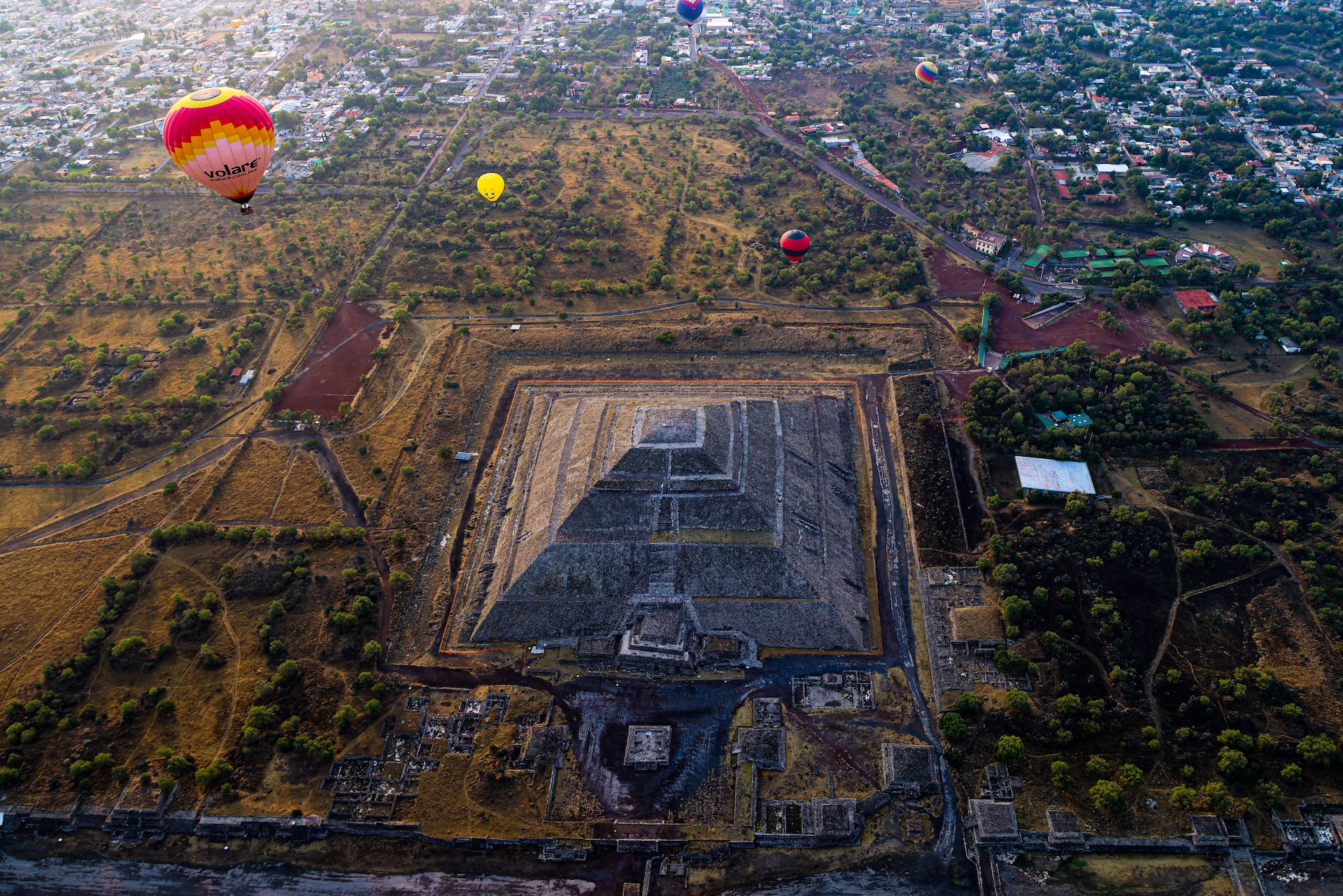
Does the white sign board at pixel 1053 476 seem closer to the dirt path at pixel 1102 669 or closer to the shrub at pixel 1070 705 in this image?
the dirt path at pixel 1102 669

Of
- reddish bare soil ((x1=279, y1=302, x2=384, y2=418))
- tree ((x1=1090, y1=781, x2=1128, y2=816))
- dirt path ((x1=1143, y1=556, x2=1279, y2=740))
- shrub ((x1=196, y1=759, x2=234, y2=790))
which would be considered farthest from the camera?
reddish bare soil ((x1=279, y1=302, x2=384, y2=418))

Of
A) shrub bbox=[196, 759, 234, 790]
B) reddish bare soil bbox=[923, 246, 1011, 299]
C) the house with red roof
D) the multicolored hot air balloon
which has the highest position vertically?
the multicolored hot air balloon

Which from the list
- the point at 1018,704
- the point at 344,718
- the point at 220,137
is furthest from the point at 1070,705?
the point at 220,137

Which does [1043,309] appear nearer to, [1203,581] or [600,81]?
[1203,581]

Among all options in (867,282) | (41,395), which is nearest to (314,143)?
(41,395)

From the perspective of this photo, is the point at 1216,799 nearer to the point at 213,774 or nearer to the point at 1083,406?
the point at 1083,406

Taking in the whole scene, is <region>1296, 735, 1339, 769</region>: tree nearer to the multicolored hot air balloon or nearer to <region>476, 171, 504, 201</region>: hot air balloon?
<region>476, 171, 504, 201</region>: hot air balloon

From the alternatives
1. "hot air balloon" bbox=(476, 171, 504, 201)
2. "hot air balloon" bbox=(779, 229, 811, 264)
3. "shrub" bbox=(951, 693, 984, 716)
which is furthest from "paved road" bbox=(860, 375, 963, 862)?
"hot air balloon" bbox=(476, 171, 504, 201)
